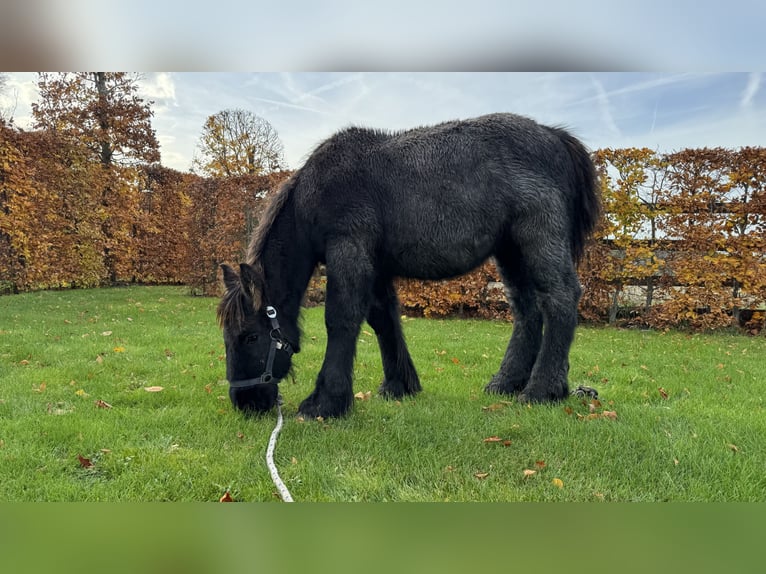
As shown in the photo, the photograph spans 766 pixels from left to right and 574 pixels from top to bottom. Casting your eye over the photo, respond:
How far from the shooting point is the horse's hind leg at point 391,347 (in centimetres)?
442

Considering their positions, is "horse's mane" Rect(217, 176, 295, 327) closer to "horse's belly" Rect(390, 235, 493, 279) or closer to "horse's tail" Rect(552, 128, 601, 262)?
"horse's belly" Rect(390, 235, 493, 279)

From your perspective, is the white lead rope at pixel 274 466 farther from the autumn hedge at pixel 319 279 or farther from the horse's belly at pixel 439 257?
the autumn hedge at pixel 319 279

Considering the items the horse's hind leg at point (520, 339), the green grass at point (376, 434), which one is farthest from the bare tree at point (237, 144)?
the horse's hind leg at point (520, 339)

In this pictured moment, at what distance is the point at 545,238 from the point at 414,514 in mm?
2754

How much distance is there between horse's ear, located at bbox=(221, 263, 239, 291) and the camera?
3658 mm

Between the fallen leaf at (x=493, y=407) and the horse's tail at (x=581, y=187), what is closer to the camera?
the fallen leaf at (x=493, y=407)

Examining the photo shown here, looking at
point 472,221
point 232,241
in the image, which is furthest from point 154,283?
point 472,221

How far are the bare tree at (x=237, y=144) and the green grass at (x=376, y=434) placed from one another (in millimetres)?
6845

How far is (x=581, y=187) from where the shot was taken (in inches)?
171

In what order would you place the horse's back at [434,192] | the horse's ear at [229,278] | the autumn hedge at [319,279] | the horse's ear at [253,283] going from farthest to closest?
the autumn hedge at [319,279] < the horse's back at [434,192] < the horse's ear at [229,278] < the horse's ear at [253,283]

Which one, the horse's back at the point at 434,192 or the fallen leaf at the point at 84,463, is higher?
the horse's back at the point at 434,192

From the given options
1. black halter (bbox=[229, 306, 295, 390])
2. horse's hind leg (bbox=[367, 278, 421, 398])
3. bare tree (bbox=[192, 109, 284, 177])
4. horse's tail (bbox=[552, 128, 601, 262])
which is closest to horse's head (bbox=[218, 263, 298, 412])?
black halter (bbox=[229, 306, 295, 390])

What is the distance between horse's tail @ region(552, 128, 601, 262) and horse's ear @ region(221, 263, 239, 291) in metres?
3.22

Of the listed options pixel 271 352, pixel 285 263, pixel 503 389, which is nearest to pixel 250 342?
pixel 271 352
